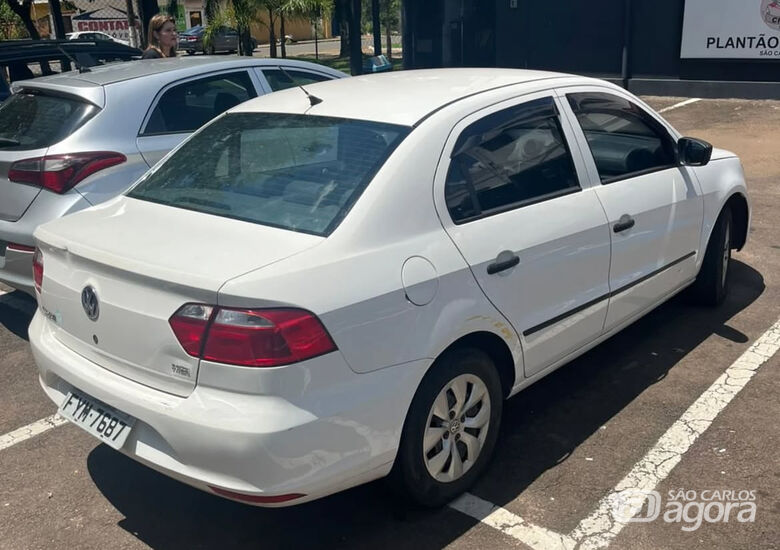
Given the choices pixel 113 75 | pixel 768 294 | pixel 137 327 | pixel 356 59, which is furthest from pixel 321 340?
pixel 356 59

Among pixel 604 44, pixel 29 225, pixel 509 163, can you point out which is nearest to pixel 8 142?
pixel 29 225

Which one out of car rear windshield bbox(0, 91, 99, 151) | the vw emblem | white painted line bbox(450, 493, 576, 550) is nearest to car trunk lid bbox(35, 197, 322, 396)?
the vw emblem

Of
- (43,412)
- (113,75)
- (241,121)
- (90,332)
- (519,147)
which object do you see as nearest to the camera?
(90,332)

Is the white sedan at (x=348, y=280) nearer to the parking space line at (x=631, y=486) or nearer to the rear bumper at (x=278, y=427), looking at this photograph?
the rear bumper at (x=278, y=427)

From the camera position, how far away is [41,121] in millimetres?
5328

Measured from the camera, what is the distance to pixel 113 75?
564cm

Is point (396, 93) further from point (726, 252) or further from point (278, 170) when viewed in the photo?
point (726, 252)

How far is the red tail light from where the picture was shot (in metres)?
5.02

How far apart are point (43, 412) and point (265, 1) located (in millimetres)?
16172

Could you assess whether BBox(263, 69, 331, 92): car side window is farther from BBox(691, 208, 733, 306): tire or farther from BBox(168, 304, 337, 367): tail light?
BBox(168, 304, 337, 367): tail light

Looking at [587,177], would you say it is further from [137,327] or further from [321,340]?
[137,327]

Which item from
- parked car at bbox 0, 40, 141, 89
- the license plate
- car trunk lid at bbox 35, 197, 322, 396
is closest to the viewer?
car trunk lid at bbox 35, 197, 322, 396

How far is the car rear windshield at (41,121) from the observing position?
205 inches

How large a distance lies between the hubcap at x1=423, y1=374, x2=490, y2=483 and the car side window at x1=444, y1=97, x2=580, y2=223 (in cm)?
72
